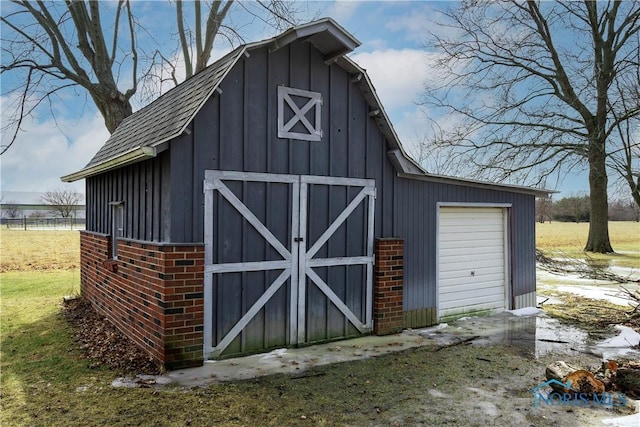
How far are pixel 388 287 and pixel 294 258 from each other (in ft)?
5.71

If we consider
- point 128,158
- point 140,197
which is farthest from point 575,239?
point 128,158

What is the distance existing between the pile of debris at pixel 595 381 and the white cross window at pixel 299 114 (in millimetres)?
4109

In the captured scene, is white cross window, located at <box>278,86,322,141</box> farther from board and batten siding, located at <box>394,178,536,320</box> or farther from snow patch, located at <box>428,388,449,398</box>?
snow patch, located at <box>428,388,449,398</box>

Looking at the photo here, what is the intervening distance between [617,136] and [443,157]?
6885mm

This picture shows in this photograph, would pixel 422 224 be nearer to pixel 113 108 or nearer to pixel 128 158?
pixel 128 158

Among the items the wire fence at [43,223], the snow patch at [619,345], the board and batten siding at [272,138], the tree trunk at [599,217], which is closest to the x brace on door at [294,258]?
the board and batten siding at [272,138]

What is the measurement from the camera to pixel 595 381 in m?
4.44

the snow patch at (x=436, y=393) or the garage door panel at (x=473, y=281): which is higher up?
the garage door panel at (x=473, y=281)

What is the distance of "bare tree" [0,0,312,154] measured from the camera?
13.6 m

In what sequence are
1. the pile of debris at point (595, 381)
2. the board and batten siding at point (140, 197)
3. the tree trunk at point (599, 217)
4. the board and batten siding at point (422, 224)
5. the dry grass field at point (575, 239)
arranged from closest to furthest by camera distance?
the pile of debris at point (595, 381) < the board and batten siding at point (140, 197) < the board and batten siding at point (422, 224) < the tree trunk at point (599, 217) < the dry grass field at point (575, 239)

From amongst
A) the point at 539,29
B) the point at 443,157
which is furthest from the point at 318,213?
the point at 539,29

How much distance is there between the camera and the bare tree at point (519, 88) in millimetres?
19359

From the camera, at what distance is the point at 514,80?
19656mm

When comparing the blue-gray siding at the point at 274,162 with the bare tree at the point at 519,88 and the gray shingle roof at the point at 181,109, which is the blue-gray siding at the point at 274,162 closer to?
the gray shingle roof at the point at 181,109
